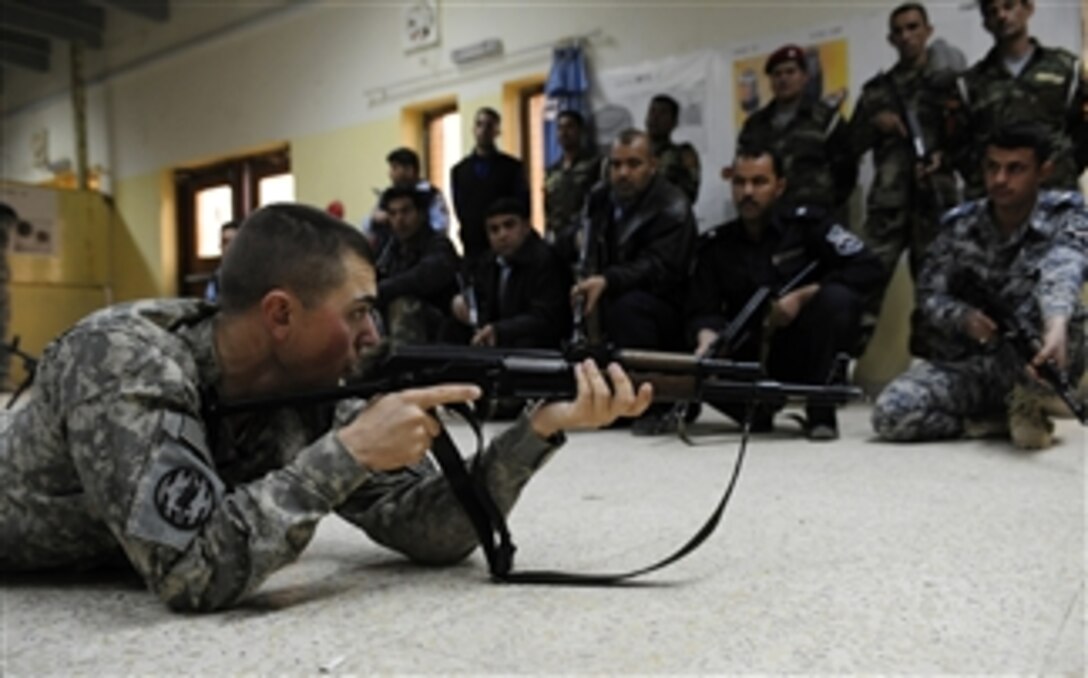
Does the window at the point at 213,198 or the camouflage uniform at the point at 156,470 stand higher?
the window at the point at 213,198

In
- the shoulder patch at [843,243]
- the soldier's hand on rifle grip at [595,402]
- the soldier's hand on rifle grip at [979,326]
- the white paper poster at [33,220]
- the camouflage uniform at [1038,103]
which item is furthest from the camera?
the white paper poster at [33,220]

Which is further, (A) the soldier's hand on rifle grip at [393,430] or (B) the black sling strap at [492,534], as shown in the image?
(B) the black sling strap at [492,534]

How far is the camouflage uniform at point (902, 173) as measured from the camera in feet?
12.4

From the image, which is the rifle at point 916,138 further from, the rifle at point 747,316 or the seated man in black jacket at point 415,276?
the seated man in black jacket at point 415,276

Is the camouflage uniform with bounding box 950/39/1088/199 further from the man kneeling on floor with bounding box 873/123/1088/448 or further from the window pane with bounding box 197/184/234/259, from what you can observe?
the window pane with bounding box 197/184/234/259

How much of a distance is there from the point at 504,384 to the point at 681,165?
3627mm

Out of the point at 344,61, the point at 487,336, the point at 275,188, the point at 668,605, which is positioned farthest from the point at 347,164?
the point at 668,605

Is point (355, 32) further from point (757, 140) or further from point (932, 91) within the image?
point (932, 91)

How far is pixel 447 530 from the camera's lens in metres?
1.33

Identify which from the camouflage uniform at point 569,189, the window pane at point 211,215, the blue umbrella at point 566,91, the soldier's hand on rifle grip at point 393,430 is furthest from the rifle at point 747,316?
the window pane at point 211,215

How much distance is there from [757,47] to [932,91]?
3.58 feet

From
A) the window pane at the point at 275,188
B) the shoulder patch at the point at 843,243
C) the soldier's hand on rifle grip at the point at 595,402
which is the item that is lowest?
the soldier's hand on rifle grip at the point at 595,402

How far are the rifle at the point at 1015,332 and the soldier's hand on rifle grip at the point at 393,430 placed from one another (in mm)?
1942

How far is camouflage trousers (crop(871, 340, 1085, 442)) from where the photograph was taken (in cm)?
276
